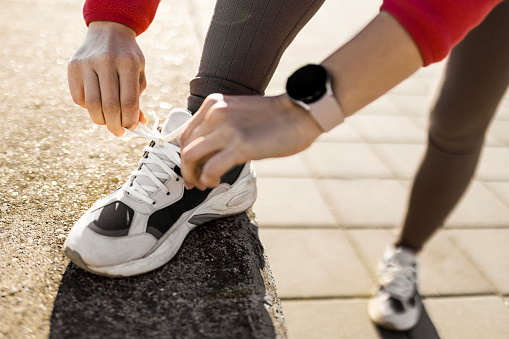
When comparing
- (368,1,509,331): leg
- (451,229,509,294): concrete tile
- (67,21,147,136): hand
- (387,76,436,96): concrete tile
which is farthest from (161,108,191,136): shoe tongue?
(387,76,436,96): concrete tile

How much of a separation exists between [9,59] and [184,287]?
4.42 feet

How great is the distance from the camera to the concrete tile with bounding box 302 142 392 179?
1.75 meters

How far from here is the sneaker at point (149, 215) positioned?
83 centimetres

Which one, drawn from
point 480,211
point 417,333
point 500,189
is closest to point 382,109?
point 500,189

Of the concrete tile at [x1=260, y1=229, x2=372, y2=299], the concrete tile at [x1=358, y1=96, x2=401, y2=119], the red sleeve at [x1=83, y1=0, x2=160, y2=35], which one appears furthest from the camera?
the concrete tile at [x1=358, y1=96, x2=401, y2=119]

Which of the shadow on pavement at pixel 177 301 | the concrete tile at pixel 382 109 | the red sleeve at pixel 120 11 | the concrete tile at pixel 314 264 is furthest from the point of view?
the concrete tile at pixel 382 109

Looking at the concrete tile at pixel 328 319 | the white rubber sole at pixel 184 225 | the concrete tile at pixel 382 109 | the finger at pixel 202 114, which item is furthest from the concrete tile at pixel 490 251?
the finger at pixel 202 114

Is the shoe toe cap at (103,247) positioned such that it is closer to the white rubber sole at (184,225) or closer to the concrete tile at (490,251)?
the white rubber sole at (184,225)

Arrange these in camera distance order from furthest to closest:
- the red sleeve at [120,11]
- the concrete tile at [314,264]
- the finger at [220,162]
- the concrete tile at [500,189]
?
the concrete tile at [500,189] → the concrete tile at [314,264] → the red sleeve at [120,11] → the finger at [220,162]

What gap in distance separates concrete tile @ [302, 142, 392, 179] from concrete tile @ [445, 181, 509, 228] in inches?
11.3

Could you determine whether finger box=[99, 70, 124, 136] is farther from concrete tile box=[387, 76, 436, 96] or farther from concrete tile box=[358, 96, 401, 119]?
concrete tile box=[387, 76, 436, 96]

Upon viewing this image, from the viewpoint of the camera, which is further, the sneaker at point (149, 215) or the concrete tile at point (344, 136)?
the concrete tile at point (344, 136)

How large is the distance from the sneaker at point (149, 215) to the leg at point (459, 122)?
472mm

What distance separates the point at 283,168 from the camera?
1746 mm
